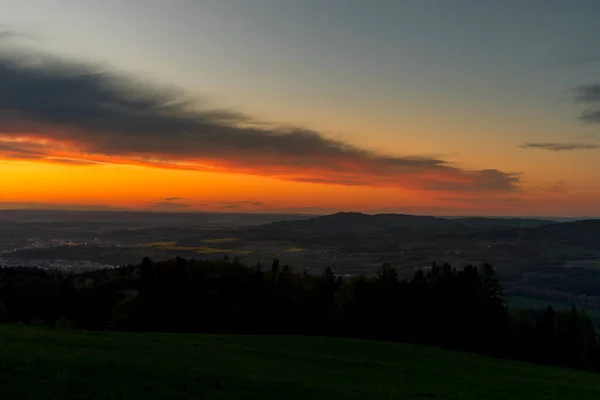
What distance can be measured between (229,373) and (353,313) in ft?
198

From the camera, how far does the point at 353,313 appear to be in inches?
3438

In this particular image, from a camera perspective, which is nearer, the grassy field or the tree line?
the grassy field

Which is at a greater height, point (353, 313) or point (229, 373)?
point (229, 373)

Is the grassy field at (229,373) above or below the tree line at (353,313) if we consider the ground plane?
above

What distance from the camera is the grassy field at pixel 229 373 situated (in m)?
22.7

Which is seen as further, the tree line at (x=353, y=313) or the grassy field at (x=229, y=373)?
the tree line at (x=353, y=313)

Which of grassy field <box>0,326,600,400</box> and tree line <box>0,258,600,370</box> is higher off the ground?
grassy field <box>0,326,600,400</box>

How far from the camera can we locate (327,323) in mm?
87438

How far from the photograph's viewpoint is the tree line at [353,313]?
82.8 m

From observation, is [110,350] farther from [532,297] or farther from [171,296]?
[532,297]

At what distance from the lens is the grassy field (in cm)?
2266

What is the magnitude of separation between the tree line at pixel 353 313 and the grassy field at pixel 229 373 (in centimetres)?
3297

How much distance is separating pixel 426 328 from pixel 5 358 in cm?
7179

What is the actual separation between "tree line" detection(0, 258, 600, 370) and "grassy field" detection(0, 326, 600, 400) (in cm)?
3297
